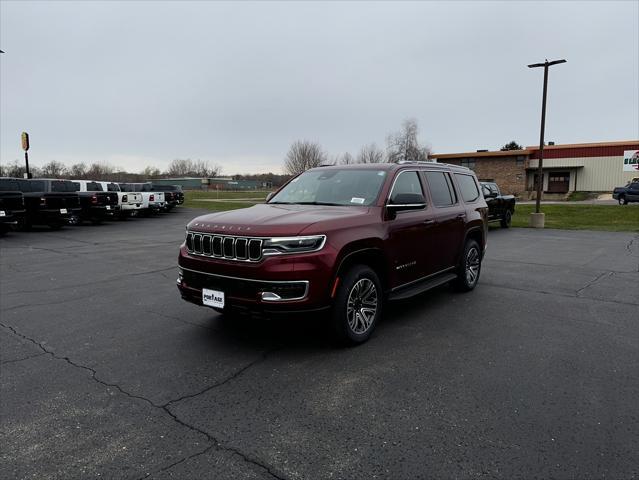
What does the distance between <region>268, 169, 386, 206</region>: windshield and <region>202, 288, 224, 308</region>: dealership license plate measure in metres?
1.64

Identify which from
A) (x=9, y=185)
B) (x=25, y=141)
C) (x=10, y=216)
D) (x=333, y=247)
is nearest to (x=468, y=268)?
(x=333, y=247)

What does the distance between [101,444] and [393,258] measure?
3326mm

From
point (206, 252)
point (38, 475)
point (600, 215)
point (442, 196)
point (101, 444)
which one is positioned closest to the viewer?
point (38, 475)

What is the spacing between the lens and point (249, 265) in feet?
13.4

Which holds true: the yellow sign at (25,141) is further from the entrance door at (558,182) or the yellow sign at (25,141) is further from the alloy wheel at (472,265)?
the entrance door at (558,182)

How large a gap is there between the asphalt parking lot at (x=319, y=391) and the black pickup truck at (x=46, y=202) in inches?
471

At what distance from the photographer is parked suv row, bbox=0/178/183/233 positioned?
14852mm

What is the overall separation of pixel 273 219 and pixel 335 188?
4.52 ft

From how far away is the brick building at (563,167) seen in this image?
1650 inches

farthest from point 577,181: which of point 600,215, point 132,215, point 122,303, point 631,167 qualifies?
point 122,303

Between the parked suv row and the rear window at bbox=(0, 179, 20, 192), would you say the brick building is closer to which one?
the parked suv row

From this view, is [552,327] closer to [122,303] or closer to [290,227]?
[290,227]

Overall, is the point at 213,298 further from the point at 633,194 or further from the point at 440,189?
the point at 633,194

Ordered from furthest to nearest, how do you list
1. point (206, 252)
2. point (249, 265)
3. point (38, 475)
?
point (206, 252)
point (249, 265)
point (38, 475)
